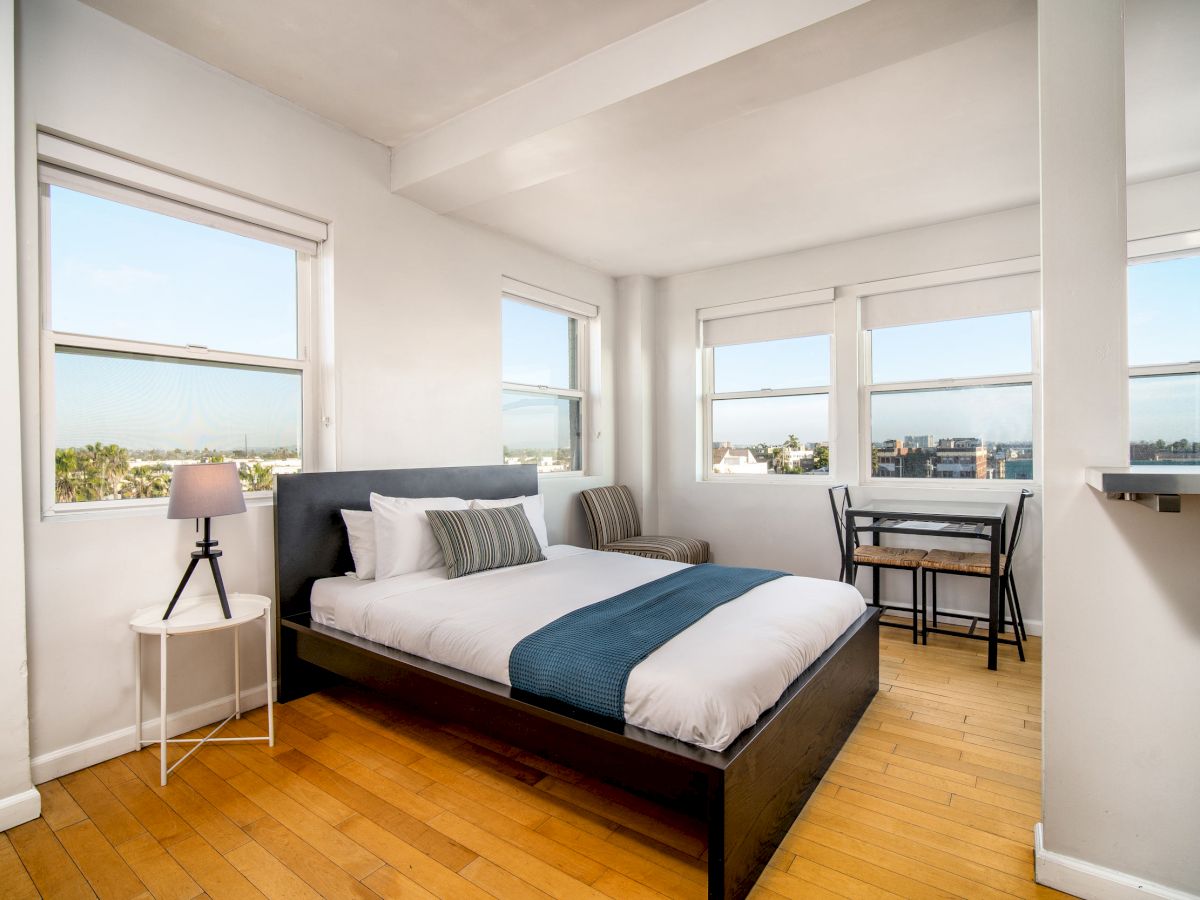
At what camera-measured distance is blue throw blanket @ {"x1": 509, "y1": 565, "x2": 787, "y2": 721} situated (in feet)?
5.99

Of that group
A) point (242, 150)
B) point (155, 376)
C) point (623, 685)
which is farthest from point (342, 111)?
point (623, 685)

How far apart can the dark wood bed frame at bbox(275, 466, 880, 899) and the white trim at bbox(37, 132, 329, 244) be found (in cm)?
122

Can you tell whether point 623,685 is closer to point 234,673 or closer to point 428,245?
point 234,673

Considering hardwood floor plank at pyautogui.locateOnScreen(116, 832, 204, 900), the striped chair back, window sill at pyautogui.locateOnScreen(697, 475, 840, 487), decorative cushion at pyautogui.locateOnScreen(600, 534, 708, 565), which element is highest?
window sill at pyautogui.locateOnScreen(697, 475, 840, 487)

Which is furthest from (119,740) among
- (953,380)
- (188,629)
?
(953,380)

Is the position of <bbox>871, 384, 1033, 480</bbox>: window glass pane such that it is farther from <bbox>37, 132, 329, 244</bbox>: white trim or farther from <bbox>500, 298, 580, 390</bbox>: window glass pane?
<bbox>37, 132, 329, 244</bbox>: white trim

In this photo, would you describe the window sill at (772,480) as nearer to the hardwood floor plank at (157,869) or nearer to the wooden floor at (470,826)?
the wooden floor at (470,826)

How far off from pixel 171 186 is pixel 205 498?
1350mm

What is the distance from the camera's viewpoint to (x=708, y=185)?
3508 millimetres

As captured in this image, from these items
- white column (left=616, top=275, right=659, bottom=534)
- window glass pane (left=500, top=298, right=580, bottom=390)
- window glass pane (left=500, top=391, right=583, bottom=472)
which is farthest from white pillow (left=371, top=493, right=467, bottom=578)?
white column (left=616, top=275, right=659, bottom=534)

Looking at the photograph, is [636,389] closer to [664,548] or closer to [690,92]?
[664,548]

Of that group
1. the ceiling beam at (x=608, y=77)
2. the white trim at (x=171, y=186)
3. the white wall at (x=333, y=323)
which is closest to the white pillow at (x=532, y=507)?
the white wall at (x=333, y=323)

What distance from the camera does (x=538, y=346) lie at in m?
4.72

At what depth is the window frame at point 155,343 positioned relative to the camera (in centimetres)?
229
